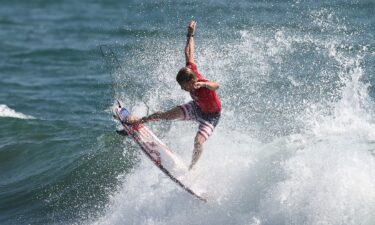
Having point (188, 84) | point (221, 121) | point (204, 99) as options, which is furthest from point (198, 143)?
point (221, 121)

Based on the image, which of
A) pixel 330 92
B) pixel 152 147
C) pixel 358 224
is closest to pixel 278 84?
pixel 330 92

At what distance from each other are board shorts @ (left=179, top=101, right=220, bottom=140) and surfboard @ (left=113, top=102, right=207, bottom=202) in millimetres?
910

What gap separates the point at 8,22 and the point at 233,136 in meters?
19.1

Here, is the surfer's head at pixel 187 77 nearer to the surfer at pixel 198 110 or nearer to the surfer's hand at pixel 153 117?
the surfer at pixel 198 110

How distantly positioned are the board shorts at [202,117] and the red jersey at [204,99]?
0.09 metres

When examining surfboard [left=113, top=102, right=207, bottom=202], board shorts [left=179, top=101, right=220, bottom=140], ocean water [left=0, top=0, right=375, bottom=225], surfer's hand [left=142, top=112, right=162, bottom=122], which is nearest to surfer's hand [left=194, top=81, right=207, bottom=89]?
board shorts [left=179, top=101, right=220, bottom=140]

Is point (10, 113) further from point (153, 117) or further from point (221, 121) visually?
point (153, 117)

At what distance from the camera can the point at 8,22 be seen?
3003 cm

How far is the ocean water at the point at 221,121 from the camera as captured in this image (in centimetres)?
1091

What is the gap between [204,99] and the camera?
10.6 m

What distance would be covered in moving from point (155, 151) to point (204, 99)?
1.58 metres

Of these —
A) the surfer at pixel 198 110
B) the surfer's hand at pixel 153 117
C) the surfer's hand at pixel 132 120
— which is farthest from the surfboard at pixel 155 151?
the surfer's hand at pixel 153 117

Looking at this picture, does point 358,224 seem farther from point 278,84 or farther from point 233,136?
point 278,84

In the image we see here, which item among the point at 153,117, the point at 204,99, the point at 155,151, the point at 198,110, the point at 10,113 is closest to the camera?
the point at 204,99
